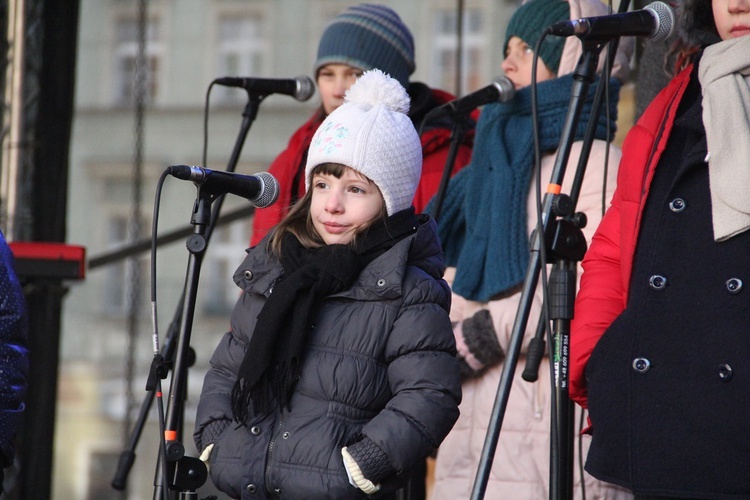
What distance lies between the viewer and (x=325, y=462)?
2361 mm

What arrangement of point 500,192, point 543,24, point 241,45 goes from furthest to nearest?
point 241,45 < point 543,24 < point 500,192

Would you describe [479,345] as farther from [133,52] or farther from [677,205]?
[133,52]

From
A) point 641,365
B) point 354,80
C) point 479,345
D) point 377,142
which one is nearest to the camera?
point 641,365

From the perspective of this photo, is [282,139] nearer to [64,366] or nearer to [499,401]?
[64,366]


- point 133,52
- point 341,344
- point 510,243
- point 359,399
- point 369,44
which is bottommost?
point 359,399

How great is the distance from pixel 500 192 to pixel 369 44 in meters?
0.84

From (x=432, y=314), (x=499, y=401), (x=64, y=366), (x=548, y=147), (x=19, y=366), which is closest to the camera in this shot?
(x=499, y=401)

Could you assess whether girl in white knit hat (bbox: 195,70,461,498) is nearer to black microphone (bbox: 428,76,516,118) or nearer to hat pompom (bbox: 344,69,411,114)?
hat pompom (bbox: 344,69,411,114)

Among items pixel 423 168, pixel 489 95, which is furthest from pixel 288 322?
pixel 423 168

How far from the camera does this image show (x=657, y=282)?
231 centimetres

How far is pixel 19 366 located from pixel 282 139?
16745 mm

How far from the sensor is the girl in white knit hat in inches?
93.7

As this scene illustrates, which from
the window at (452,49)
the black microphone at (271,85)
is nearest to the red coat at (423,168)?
the black microphone at (271,85)

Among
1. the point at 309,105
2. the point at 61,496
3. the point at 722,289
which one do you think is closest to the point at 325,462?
the point at 722,289
